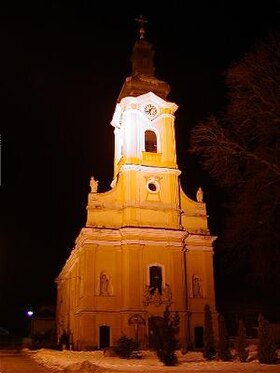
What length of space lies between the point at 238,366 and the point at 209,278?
1863 cm

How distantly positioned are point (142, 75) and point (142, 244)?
14488 mm

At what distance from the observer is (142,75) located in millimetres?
42781

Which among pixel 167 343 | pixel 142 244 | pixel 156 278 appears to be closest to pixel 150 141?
pixel 142 244

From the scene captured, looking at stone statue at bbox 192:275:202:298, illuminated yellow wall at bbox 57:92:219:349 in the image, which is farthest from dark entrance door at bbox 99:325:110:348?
stone statue at bbox 192:275:202:298

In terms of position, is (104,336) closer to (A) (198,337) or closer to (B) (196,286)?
(A) (198,337)

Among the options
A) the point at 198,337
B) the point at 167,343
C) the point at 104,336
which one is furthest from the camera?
the point at 198,337

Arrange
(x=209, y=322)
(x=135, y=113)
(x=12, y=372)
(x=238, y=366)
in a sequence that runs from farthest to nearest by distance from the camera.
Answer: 1. (x=135, y=113)
2. (x=209, y=322)
3. (x=238, y=366)
4. (x=12, y=372)

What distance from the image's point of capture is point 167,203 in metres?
39.4

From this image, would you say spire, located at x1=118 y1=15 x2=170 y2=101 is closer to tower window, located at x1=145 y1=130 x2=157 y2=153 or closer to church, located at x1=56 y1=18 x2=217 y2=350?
church, located at x1=56 y1=18 x2=217 y2=350

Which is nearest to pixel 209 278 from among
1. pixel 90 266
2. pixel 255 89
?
pixel 90 266

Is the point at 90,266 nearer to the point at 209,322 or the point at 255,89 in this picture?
the point at 209,322

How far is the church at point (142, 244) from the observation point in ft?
116

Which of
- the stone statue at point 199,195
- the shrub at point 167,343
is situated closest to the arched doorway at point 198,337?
the stone statue at point 199,195

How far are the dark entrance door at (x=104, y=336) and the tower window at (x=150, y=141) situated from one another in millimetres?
14132
